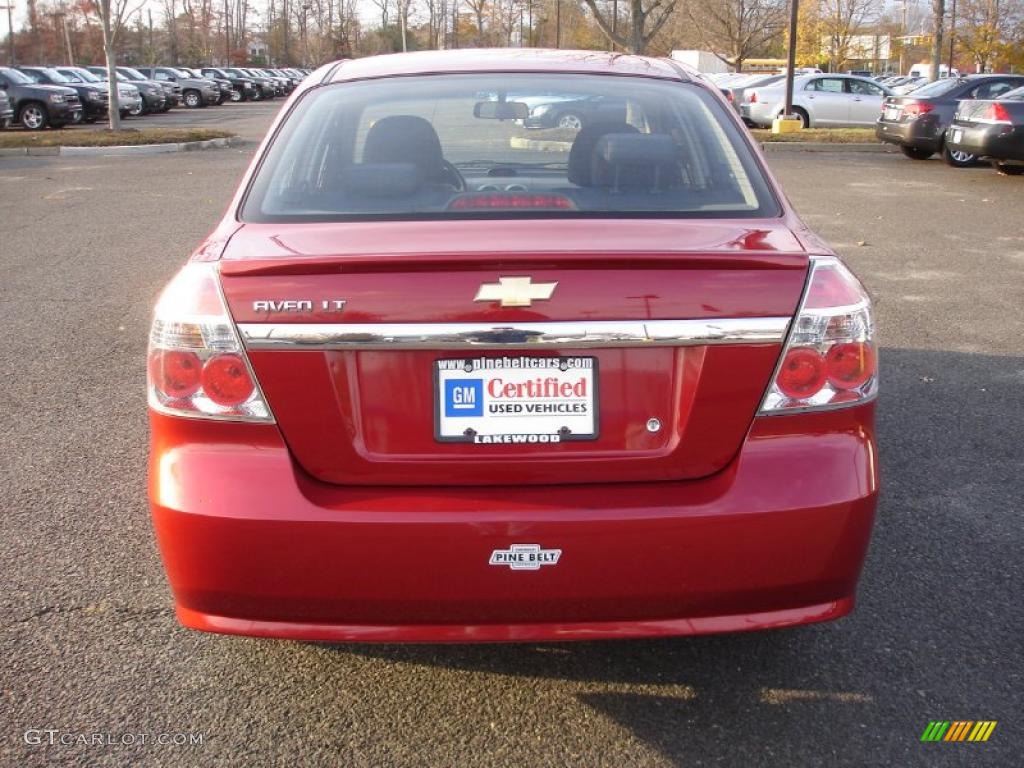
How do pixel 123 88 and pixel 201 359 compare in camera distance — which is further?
pixel 123 88

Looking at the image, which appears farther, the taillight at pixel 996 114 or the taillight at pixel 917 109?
the taillight at pixel 917 109

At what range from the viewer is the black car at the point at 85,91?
95.9 ft

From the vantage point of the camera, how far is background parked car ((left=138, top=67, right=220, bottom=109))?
44.2 m

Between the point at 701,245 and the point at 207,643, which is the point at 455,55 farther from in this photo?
the point at 207,643

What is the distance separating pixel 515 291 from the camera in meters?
2.36

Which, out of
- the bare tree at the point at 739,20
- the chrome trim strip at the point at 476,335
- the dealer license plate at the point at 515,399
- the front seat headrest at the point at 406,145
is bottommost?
the dealer license plate at the point at 515,399

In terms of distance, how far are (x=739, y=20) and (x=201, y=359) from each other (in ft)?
172

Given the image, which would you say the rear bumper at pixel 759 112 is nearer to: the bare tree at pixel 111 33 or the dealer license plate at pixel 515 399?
the bare tree at pixel 111 33

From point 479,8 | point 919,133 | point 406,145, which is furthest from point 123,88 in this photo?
point 479,8

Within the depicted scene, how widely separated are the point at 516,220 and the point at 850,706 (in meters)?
1.54

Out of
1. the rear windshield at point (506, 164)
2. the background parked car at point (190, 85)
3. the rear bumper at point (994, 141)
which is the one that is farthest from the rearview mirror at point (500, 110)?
the background parked car at point (190, 85)

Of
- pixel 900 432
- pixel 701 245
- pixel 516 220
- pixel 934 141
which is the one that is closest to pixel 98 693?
pixel 516 220

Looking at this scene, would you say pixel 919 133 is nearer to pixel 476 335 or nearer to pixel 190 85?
pixel 476 335

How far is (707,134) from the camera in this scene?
3.38m
